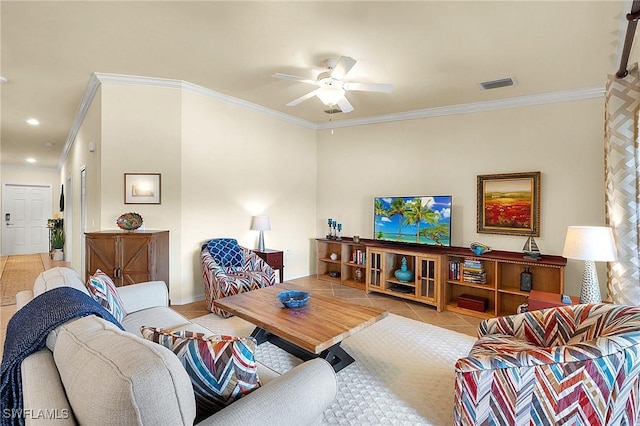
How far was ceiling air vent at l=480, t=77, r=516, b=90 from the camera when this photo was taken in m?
3.60

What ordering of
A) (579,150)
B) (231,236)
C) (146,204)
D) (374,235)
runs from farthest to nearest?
(374,235)
(231,236)
(146,204)
(579,150)

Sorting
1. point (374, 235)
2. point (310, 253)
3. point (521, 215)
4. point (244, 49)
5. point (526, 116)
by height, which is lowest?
point (310, 253)

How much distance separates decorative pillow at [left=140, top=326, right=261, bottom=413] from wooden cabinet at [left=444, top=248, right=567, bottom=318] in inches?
136

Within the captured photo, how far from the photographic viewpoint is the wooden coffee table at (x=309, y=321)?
6.88ft

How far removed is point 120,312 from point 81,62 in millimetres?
2773

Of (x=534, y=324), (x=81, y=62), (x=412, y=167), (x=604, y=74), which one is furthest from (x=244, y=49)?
(x=604, y=74)

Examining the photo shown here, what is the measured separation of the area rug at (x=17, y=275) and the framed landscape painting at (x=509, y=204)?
6.35 meters

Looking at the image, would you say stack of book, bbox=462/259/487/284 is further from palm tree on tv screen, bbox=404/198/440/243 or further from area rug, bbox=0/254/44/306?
area rug, bbox=0/254/44/306

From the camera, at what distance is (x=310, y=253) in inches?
234

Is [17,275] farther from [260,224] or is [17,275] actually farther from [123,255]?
[260,224]

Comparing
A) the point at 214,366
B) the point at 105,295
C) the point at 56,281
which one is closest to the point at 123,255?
the point at 105,295

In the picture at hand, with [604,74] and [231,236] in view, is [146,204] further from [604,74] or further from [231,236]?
[604,74]

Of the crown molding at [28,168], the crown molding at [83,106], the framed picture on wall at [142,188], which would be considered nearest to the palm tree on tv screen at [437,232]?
the framed picture on wall at [142,188]

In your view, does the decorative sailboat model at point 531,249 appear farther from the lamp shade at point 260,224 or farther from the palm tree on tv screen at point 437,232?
the lamp shade at point 260,224
